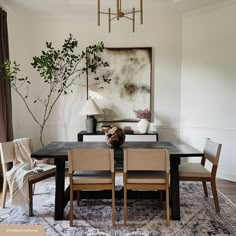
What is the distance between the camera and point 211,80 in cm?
439

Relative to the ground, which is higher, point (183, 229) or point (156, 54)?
point (156, 54)

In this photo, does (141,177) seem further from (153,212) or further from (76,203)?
(76,203)

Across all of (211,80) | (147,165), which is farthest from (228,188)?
(147,165)

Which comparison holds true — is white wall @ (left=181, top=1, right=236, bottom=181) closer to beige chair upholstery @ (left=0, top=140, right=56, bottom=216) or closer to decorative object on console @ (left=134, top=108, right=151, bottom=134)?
decorative object on console @ (left=134, top=108, right=151, bottom=134)

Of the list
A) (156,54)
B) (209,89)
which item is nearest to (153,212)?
(209,89)

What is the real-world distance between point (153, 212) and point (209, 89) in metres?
2.48

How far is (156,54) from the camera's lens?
4793 mm

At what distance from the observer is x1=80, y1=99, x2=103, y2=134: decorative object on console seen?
445 centimetres

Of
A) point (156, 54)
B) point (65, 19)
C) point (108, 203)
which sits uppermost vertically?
point (65, 19)

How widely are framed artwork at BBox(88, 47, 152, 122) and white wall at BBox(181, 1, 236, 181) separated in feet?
2.41

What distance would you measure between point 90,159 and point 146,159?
0.58 m

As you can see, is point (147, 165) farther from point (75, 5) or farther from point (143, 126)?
point (75, 5)

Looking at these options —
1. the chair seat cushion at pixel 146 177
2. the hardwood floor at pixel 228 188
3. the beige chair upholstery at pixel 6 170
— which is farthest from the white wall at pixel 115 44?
the chair seat cushion at pixel 146 177

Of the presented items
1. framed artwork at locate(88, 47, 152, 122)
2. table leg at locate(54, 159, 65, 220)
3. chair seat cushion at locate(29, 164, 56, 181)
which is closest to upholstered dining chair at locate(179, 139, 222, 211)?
table leg at locate(54, 159, 65, 220)
